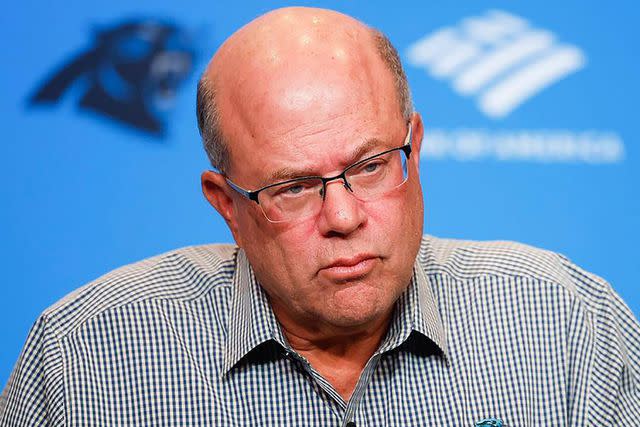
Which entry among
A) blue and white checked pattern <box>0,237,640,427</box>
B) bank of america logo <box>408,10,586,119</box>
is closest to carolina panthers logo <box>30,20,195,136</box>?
bank of america logo <box>408,10,586,119</box>

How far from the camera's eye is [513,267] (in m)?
1.85

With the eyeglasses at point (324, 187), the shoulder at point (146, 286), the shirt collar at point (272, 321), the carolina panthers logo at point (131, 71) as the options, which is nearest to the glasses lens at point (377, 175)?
the eyeglasses at point (324, 187)

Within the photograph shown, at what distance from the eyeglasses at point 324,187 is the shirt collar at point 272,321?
20 centimetres

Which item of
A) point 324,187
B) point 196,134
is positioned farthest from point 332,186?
point 196,134

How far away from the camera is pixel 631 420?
1.75 metres

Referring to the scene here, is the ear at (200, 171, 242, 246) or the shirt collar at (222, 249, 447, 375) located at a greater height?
the ear at (200, 171, 242, 246)

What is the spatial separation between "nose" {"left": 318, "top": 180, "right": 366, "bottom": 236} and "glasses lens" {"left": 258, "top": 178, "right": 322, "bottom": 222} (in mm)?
28

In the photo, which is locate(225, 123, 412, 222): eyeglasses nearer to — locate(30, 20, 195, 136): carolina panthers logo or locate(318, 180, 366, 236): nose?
locate(318, 180, 366, 236): nose

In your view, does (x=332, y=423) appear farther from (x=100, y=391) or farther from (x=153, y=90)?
(x=153, y=90)

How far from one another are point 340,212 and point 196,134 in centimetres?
114

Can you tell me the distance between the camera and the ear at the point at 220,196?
1.79 m

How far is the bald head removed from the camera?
5.27 ft

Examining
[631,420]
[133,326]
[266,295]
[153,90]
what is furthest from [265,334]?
[153,90]

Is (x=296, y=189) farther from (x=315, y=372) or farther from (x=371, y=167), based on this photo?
(x=315, y=372)
